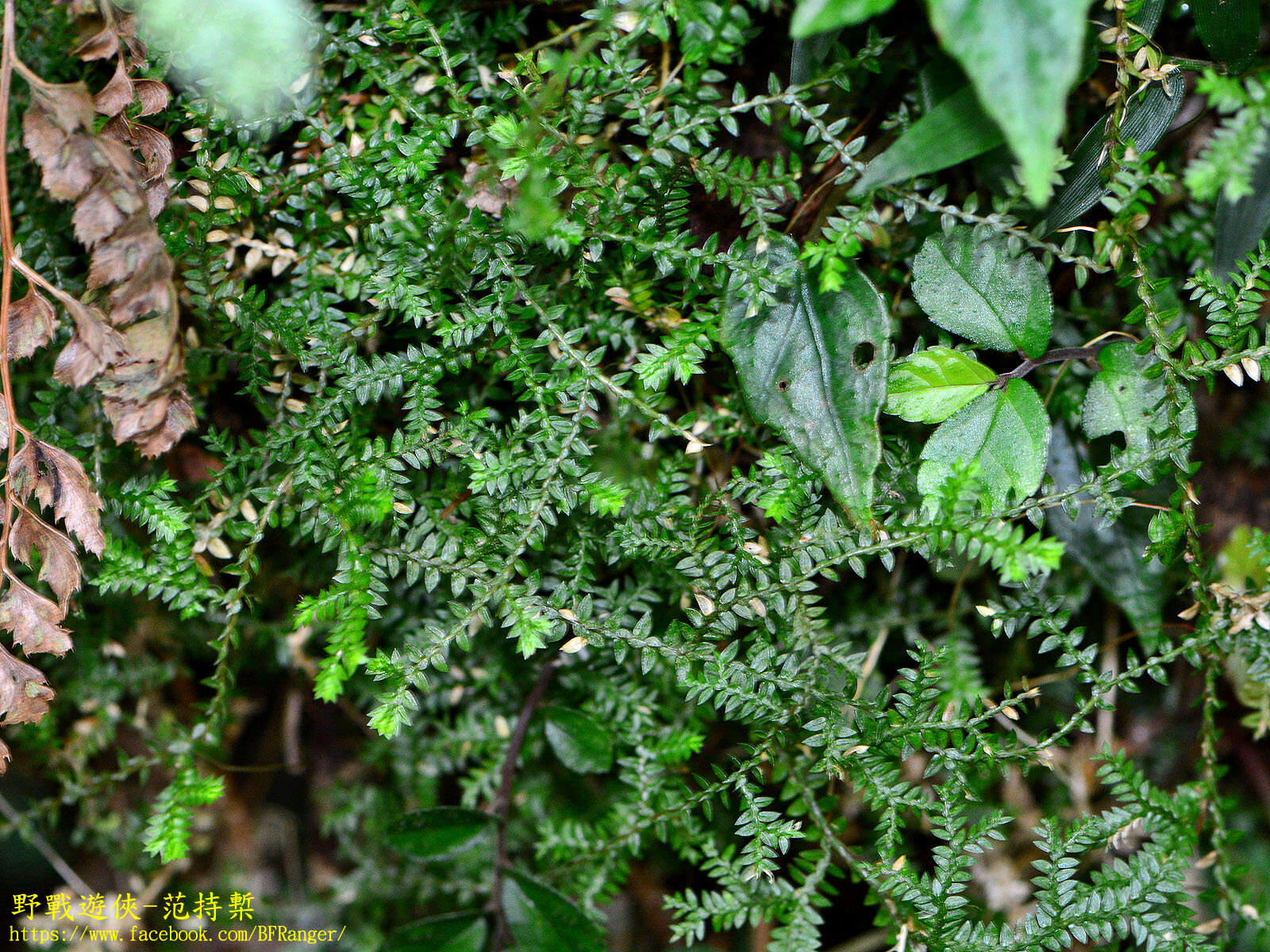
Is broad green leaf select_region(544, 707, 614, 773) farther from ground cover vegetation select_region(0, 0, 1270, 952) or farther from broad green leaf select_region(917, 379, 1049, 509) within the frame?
broad green leaf select_region(917, 379, 1049, 509)

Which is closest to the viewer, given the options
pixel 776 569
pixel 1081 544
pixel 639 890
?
pixel 776 569

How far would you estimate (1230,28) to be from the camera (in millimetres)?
826

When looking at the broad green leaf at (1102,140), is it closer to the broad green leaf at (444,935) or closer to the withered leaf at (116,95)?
the withered leaf at (116,95)

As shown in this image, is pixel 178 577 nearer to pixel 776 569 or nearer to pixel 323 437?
pixel 323 437

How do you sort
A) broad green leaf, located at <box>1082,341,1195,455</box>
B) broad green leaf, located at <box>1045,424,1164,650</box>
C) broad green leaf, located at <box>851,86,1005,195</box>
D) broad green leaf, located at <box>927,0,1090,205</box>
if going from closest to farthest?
1. broad green leaf, located at <box>927,0,1090,205</box>
2. broad green leaf, located at <box>851,86,1005,195</box>
3. broad green leaf, located at <box>1082,341,1195,455</box>
4. broad green leaf, located at <box>1045,424,1164,650</box>

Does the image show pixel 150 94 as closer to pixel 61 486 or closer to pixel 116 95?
pixel 116 95

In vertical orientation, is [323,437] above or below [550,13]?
below

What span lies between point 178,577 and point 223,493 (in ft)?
0.37

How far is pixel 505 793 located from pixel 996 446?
0.77 metres

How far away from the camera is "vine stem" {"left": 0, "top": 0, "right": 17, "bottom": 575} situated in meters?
0.80

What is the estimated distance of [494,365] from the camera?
88 cm

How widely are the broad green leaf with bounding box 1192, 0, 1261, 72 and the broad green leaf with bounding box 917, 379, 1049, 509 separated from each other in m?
0.43

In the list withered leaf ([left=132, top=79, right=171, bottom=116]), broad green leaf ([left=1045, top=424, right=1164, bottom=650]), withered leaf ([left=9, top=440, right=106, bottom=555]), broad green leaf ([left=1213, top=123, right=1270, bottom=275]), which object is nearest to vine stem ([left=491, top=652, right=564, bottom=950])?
withered leaf ([left=9, top=440, right=106, bottom=555])

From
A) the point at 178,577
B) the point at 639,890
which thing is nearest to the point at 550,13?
the point at 178,577
